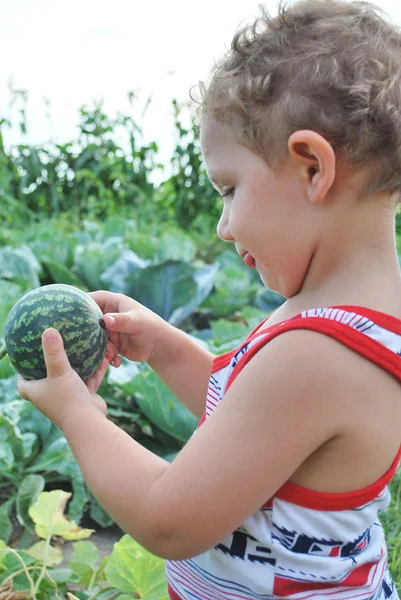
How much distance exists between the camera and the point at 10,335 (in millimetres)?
1846

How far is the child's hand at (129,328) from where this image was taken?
6.64ft

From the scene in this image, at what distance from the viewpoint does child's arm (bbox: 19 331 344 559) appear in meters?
1.38

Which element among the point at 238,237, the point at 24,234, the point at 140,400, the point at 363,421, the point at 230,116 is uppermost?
the point at 230,116

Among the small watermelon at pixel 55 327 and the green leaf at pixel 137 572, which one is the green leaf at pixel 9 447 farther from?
the small watermelon at pixel 55 327

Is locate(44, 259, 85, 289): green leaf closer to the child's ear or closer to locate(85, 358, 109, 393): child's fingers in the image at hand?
locate(85, 358, 109, 393): child's fingers

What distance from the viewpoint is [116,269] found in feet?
15.0

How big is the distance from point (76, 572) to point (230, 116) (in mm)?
1544

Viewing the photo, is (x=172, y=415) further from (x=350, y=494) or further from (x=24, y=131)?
(x=24, y=131)

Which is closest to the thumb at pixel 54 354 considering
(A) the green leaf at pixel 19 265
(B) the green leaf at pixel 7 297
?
(B) the green leaf at pixel 7 297

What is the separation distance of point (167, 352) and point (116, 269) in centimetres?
249

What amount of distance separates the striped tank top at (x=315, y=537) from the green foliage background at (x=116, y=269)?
30.6 inches

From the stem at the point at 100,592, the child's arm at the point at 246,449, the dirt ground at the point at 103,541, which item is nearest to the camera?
the child's arm at the point at 246,449

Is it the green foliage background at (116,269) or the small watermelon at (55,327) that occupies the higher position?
the small watermelon at (55,327)

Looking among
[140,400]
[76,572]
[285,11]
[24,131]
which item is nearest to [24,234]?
[24,131]
